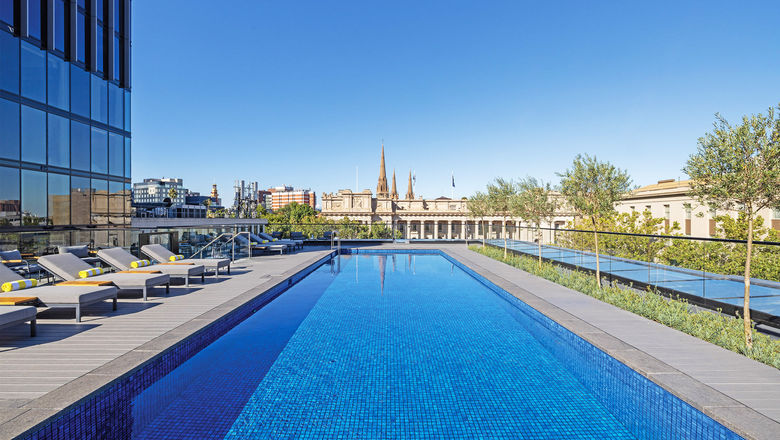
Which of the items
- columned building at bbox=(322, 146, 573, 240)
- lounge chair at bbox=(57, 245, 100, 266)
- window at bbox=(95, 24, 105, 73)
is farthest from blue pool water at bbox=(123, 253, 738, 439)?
columned building at bbox=(322, 146, 573, 240)

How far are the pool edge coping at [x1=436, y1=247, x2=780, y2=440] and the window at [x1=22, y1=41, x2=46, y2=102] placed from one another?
12743 millimetres

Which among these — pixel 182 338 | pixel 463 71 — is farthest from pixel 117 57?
pixel 463 71

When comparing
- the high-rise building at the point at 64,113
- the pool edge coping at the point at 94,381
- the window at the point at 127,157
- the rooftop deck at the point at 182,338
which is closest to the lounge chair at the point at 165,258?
the rooftop deck at the point at 182,338

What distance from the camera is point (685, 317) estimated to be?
18.3ft

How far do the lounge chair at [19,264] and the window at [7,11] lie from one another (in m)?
5.55

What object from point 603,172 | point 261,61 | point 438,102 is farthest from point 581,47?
point 261,61

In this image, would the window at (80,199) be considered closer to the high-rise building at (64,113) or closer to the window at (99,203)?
the high-rise building at (64,113)

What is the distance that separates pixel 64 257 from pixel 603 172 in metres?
11.3

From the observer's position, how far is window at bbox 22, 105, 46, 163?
934 cm

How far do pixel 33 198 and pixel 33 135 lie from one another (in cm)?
157

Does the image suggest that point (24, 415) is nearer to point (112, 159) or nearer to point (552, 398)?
point (552, 398)

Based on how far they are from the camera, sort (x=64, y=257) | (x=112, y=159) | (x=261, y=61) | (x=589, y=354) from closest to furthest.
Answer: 1. (x=589, y=354)
2. (x=64, y=257)
3. (x=112, y=159)
4. (x=261, y=61)

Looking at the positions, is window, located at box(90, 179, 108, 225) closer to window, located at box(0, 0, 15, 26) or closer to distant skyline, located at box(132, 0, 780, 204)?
distant skyline, located at box(132, 0, 780, 204)

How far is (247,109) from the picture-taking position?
37.5 m
